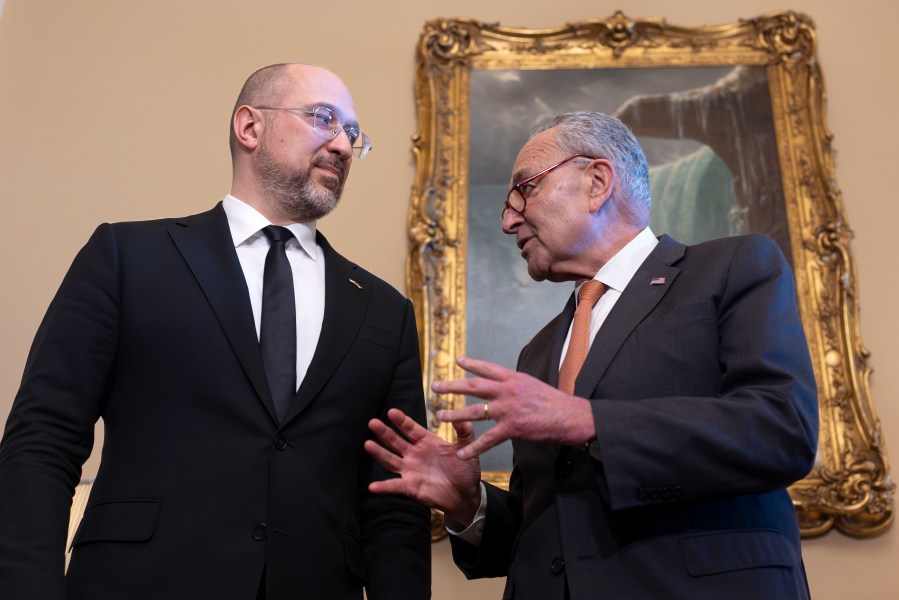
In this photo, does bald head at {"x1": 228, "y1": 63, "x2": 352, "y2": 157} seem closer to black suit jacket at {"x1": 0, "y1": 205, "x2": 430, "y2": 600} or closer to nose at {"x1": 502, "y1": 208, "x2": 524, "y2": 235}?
black suit jacket at {"x1": 0, "y1": 205, "x2": 430, "y2": 600}

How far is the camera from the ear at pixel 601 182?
264cm

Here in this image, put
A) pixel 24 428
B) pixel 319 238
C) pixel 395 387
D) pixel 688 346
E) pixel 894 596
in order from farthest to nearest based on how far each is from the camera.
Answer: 1. pixel 894 596
2. pixel 319 238
3. pixel 395 387
4. pixel 688 346
5. pixel 24 428

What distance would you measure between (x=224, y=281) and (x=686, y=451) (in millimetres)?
1153

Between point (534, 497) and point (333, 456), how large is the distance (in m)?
0.51

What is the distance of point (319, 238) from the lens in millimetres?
2678

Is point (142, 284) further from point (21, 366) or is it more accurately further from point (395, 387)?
point (21, 366)

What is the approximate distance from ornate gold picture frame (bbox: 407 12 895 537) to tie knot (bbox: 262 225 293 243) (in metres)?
1.46

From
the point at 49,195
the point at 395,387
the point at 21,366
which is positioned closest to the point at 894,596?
the point at 395,387

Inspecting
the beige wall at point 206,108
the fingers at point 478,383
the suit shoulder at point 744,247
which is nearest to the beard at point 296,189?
the fingers at point 478,383

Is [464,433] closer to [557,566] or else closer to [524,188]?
[557,566]

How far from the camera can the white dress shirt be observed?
232 centimetres

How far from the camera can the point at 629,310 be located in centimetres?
227

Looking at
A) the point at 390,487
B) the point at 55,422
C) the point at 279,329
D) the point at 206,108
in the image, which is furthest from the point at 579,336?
the point at 206,108

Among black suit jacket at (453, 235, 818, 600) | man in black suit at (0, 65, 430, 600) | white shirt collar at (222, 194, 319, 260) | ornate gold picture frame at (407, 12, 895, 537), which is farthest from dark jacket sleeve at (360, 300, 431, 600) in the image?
ornate gold picture frame at (407, 12, 895, 537)
